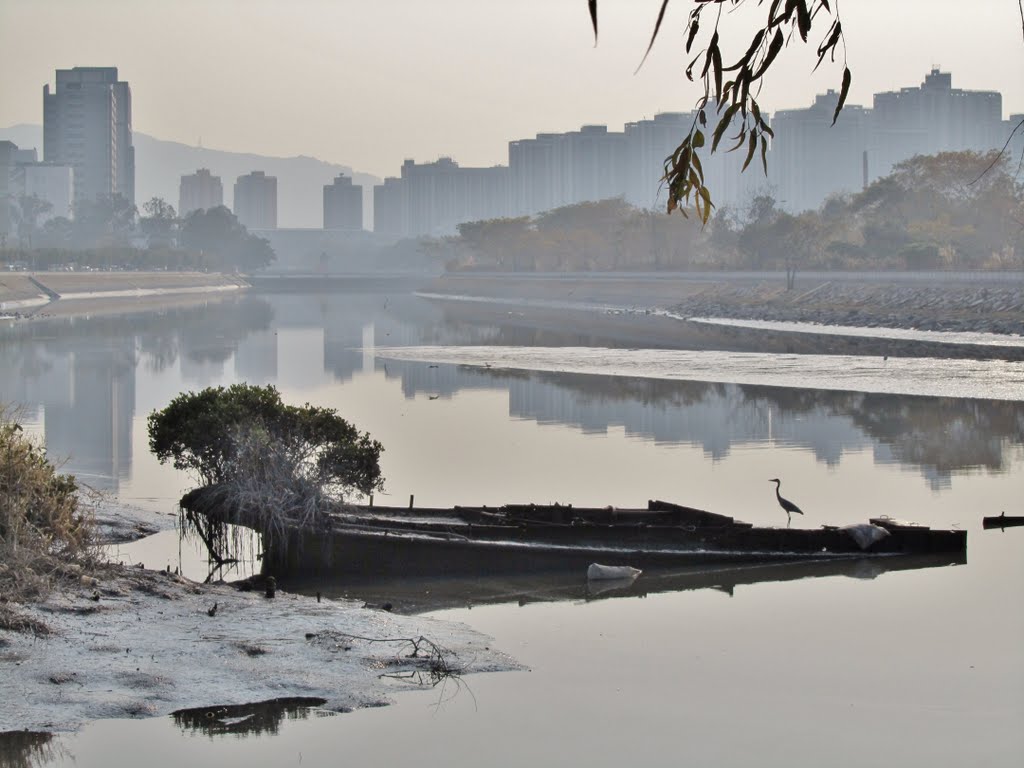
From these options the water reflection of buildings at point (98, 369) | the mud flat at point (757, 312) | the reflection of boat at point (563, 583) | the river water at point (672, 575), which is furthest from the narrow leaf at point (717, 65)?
the mud flat at point (757, 312)

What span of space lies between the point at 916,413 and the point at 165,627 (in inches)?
924

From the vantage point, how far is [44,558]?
13531 millimetres

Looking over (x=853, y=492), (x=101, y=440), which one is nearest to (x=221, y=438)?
(x=853, y=492)

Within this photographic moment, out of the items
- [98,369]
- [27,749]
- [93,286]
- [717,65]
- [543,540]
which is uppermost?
[93,286]

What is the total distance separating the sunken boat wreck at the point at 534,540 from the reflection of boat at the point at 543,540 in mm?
11

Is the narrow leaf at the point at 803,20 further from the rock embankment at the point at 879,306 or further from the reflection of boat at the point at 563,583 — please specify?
the rock embankment at the point at 879,306

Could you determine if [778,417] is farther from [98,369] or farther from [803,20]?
[803,20]

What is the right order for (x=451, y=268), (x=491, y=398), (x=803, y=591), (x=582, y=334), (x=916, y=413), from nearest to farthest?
(x=803, y=591)
(x=916, y=413)
(x=491, y=398)
(x=582, y=334)
(x=451, y=268)

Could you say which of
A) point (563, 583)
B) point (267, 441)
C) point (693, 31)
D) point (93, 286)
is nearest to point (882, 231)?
point (93, 286)

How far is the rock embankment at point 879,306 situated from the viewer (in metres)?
61.3

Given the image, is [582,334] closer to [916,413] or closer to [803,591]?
[916,413]

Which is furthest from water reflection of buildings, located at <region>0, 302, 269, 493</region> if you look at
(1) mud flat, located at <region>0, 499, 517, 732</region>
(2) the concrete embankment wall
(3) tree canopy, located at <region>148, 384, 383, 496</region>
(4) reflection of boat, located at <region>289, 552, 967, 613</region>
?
(2) the concrete embankment wall

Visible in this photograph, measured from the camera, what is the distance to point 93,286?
124125mm

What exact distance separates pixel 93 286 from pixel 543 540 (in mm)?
113944
